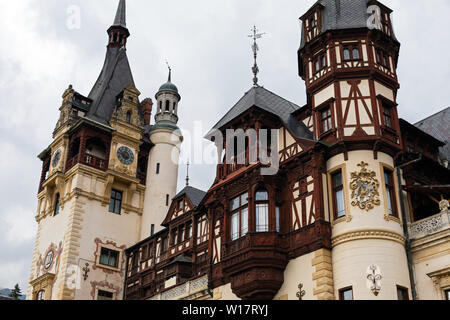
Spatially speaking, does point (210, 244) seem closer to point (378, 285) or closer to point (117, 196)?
point (378, 285)

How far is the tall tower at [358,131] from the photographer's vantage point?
83.1 ft

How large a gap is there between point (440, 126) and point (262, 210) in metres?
14.7

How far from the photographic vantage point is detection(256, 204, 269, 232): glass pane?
92.8 ft

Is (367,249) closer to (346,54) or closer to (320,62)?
(346,54)

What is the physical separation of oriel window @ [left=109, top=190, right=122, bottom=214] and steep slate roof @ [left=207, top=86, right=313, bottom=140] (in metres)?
16.8

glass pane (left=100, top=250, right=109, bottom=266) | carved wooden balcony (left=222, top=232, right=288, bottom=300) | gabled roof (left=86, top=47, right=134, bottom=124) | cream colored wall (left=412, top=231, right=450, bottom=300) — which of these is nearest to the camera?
cream colored wall (left=412, top=231, right=450, bottom=300)

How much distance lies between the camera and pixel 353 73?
29.3 metres

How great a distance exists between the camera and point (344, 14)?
3133cm

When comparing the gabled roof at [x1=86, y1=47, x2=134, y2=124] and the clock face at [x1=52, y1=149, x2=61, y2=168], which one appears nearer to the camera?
the clock face at [x1=52, y1=149, x2=61, y2=168]

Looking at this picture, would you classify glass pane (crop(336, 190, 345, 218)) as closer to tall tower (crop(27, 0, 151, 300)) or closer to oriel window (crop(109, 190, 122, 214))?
tall tower (crop(27, 0, 151, 300))

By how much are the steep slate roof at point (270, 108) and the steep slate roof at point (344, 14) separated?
347 centimetres

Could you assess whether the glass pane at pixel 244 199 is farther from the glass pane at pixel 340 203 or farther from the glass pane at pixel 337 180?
the glass pane at pixel 340 203

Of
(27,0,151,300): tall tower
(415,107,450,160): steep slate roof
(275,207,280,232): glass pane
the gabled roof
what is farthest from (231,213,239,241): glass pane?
the gabled roof

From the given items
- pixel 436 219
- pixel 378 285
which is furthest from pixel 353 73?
pixel 378 285
